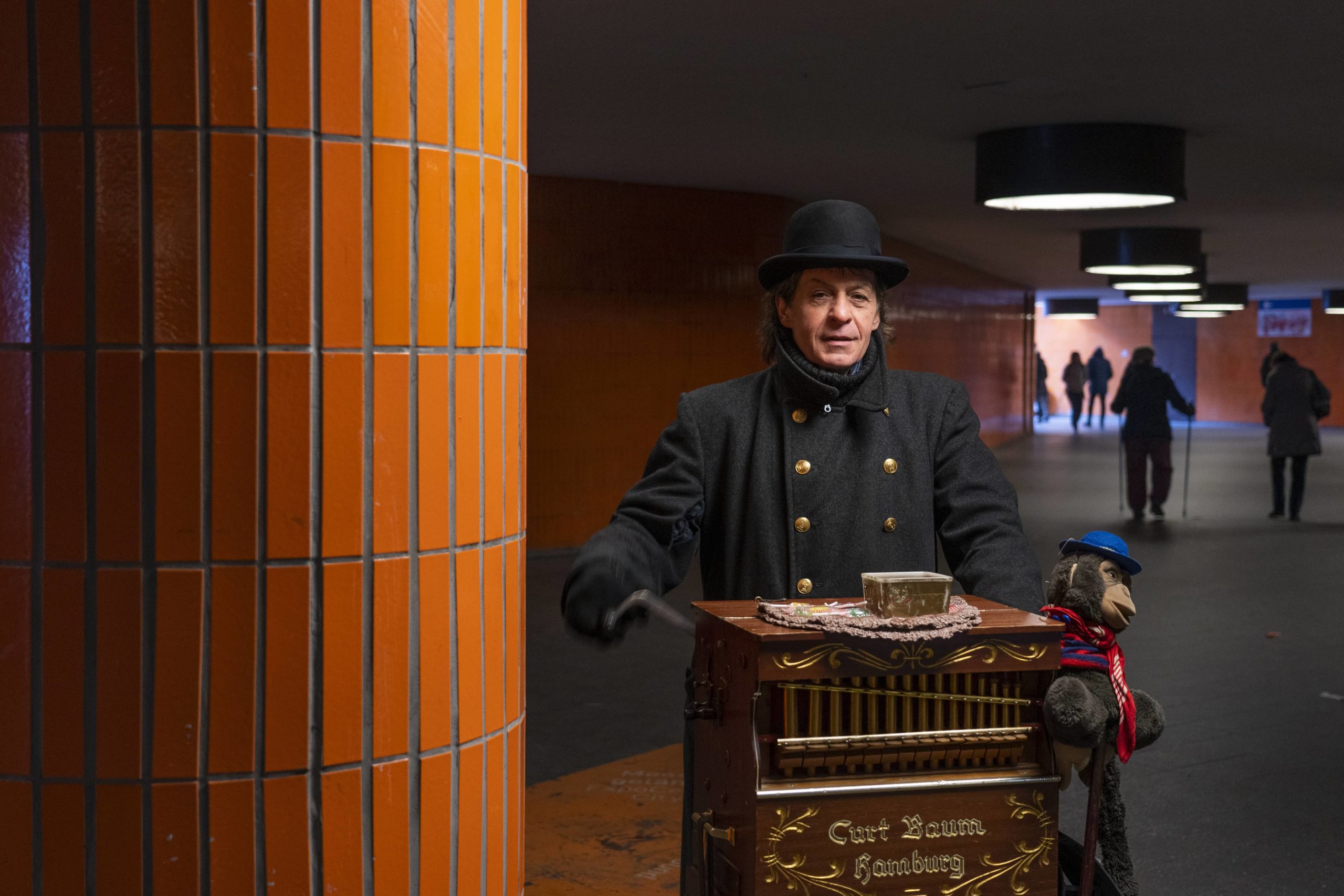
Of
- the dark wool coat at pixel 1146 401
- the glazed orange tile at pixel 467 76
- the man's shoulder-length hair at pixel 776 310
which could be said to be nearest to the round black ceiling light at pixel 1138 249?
the dark wool coat at pixel 1146 401

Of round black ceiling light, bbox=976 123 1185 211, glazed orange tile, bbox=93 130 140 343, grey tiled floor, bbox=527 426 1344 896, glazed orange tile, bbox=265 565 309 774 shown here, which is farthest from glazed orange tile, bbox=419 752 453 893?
round black ceiling light, bbox=976 123 1185 211

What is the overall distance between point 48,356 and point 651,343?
33.3ft

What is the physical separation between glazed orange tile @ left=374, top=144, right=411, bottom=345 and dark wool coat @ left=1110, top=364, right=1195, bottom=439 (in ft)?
38.6

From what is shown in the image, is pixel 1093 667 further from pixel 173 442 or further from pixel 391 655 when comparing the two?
pixel 173 442

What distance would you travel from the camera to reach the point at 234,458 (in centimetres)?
207

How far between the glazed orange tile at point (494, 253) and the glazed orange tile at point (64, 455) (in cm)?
68

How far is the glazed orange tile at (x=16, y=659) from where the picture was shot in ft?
6.77

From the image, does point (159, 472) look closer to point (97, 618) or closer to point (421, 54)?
point (97, 618)

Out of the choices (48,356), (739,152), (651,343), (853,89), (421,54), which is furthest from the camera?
(651,343)

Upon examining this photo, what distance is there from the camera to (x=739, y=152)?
10562 mm

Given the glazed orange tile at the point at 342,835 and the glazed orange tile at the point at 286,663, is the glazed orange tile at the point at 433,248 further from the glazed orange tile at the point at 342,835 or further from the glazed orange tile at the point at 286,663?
the glazed orange tile at the point at 342,835

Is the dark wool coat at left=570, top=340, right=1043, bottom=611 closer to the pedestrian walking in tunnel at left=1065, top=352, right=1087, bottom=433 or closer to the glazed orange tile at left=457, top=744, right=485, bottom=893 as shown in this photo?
the glazed orange tile at left=457, top=744, right=485, bottom=893

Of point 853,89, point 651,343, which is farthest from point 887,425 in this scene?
point 651,343

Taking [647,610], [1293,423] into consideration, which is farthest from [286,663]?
[1293,423]
